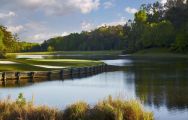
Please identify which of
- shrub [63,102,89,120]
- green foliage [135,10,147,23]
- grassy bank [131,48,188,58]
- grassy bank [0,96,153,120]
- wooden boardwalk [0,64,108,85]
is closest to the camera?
grassy bank [0,96,153,120]

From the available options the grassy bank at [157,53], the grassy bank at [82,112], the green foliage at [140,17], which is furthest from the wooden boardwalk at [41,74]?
the green foliage at [140,17]

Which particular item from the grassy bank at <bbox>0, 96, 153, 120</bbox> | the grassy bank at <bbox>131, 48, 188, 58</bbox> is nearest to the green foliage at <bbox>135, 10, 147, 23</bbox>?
the grassy bank at <bbox>131, 48, 188, 58</bbox>

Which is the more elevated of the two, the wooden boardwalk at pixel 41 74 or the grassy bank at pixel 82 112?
the grassy bank at pixel 82 112

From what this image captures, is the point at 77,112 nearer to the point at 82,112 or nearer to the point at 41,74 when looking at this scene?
the point at 82,112

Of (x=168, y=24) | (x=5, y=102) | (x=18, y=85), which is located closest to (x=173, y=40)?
(x=168, y=24)

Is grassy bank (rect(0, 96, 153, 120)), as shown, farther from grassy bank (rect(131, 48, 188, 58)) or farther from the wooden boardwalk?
grassy bank (rect(131, 48, 188, 58))

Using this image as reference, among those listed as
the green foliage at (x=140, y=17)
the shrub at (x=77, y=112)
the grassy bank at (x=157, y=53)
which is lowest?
the grassy bank at (x=157, y=53)

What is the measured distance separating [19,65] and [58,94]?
24903 mm

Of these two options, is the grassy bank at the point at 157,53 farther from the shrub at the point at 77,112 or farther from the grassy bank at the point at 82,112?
the shrub at the point at 77,112

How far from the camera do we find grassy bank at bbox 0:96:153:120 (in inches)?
716

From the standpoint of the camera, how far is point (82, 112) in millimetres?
18766

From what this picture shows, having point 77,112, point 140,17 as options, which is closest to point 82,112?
point 77,112

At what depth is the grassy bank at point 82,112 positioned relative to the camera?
1819 centimetres

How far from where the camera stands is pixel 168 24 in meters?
157
